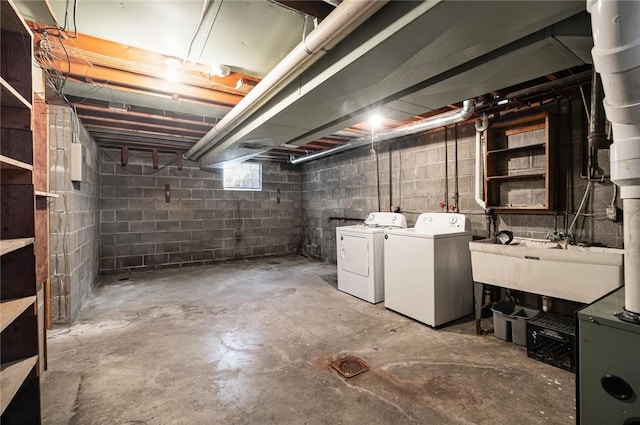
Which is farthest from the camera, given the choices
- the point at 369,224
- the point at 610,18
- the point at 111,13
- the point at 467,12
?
the point at 369,224

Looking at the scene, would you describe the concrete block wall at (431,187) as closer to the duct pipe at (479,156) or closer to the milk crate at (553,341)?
the duct pipe at (479,156)

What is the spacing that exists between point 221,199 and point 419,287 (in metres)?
4.31

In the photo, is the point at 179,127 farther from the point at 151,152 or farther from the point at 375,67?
the point at 375,67

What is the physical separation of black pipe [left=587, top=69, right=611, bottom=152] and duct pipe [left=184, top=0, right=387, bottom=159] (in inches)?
57.5

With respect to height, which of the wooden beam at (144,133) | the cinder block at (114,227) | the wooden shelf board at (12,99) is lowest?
the cinder block at (114,227)

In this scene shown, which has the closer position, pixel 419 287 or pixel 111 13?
pixel 111 13

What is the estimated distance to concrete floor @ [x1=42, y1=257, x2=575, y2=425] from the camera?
1593 mm

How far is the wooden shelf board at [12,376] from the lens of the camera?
3.53 ft

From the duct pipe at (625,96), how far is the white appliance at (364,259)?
2.39 m

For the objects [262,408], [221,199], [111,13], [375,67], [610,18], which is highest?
[111,13]

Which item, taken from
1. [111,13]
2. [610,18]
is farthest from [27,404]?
[610,18]

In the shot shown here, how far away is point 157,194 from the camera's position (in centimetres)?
523

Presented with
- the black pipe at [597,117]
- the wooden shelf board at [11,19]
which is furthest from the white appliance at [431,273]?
the wooden shelf board at [11,19]

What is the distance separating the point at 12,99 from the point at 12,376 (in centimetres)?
118
